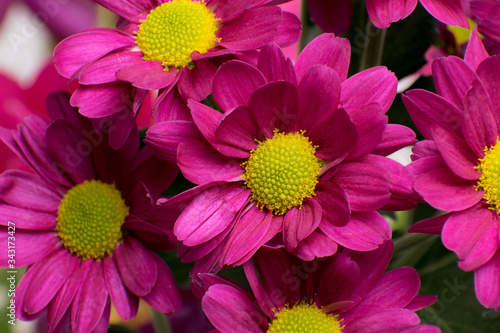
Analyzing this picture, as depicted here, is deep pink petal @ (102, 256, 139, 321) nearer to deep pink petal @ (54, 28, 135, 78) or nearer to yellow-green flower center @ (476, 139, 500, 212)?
deep pink petal @ (54, 28, 135, 78)

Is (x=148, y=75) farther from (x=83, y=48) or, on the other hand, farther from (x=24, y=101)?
(x=24, y=101)

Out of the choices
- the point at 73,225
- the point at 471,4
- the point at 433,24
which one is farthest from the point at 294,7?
the point at 73,225

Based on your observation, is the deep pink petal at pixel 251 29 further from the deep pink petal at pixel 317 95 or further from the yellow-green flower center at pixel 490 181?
the yellow-green flower center at pixel 490 181

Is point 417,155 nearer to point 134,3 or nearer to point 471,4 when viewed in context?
point 471,4

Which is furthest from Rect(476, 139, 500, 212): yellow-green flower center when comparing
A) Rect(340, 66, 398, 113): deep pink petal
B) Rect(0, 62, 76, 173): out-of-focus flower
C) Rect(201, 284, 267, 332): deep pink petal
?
Rect(0, 62, 76, 173): out-of-focus flower

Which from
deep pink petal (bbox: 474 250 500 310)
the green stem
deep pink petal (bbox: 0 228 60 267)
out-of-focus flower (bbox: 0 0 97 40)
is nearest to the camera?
deep pink petal (bbox: 474 250 500 310)

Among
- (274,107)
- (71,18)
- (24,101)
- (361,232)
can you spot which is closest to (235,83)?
(274,107)
